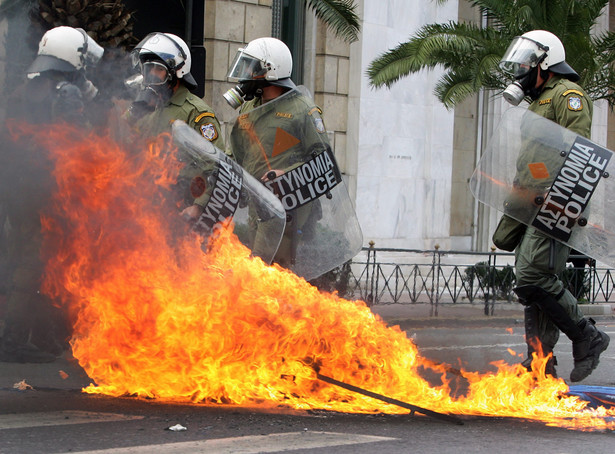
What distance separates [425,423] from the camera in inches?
195

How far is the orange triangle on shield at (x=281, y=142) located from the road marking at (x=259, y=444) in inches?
88.8

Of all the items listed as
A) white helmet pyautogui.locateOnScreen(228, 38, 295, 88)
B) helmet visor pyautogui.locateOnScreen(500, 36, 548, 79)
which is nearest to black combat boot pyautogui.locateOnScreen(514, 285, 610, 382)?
helmet visor pyautogui.locateOnScreen(500, 36, 548, 79)

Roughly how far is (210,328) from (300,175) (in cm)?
161

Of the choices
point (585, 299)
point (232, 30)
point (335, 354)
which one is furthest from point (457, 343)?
point (232, 30)

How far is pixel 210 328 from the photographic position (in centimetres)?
511

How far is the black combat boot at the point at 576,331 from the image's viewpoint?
234 inches

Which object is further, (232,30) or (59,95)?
(232,30)

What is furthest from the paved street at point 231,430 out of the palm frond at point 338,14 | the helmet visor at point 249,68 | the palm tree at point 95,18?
the palm frond at point 338,14

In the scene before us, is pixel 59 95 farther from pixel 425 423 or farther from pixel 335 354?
pixel 425 423

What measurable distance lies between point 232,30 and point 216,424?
1043cm

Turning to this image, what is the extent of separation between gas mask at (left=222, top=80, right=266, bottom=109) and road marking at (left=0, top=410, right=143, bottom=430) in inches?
93.4

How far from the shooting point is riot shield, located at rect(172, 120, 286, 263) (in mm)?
5629

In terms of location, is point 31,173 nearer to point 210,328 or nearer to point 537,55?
point 210,328

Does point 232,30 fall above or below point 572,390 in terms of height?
above
